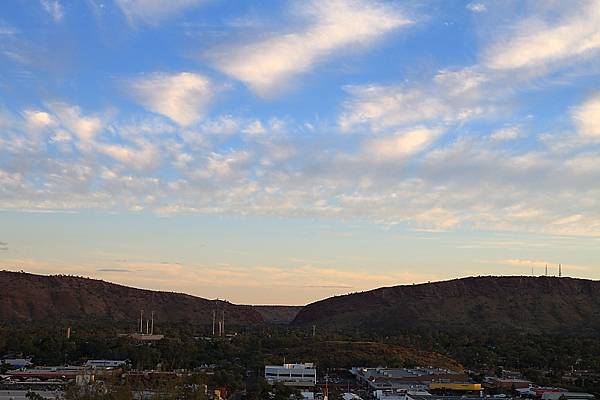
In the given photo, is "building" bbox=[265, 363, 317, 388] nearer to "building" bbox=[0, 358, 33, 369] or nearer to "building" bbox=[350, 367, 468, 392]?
"building" bbox=[350, 367, 468, 392]

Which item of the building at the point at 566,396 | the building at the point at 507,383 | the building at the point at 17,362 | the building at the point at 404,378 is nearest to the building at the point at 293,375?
the building at the point at 404,378

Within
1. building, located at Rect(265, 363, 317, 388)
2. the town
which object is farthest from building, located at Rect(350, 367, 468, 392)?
building, located at Rect(265, 363, 317, 388)

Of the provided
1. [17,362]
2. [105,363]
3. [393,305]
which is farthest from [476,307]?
[17,362]

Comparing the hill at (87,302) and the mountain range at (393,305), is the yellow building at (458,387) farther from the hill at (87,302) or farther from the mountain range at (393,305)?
the hill at (87,302)

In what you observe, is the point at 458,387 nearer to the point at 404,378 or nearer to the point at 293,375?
the point at 404,378

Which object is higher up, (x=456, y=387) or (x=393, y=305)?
(x=393, y=305)
